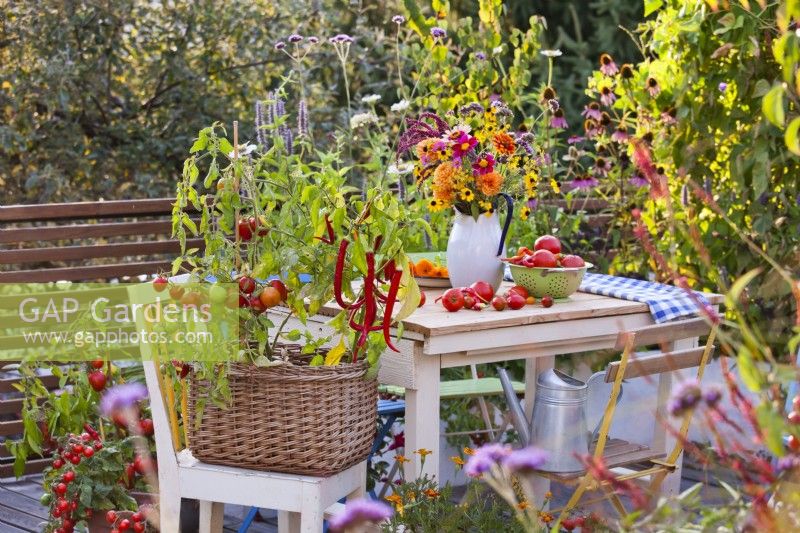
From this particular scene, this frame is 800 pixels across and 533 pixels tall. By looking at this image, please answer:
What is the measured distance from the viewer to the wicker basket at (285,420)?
263cm

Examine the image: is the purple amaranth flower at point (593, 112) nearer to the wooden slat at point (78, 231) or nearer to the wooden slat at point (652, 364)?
the wooden slat at point (78, 231)

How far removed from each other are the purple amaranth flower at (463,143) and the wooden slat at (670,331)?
0.70 meters

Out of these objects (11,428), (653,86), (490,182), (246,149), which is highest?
(653,86)

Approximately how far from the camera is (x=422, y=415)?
115 inches

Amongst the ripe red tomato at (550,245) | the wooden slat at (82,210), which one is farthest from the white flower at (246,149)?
the wooden slat at (82,210)

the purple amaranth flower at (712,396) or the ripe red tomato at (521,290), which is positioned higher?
the purple amaranth flower at (712,396)

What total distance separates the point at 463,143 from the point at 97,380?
4.14 ft

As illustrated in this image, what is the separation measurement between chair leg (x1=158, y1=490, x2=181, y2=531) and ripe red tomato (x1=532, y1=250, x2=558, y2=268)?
117 cm

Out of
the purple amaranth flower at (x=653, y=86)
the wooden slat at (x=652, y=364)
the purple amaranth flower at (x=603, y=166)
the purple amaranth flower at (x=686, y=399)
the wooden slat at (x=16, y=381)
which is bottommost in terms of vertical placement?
the wooden slat at (x=16, y=381)

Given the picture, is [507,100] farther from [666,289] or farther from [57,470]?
[57,470]

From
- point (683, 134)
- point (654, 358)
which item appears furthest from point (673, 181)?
point (654, 358)

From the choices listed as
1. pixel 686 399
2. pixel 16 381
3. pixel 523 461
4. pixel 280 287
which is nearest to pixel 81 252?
pixel 16 381

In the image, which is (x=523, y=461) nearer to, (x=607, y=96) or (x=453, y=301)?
(x=453, y=301)

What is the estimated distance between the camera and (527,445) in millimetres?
3020
